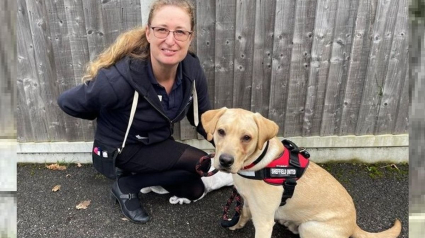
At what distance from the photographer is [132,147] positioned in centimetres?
344

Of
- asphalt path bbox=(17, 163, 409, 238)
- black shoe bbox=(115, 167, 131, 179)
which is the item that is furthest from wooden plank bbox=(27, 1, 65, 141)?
black shoe bbox=(115, 167, 131, 179)


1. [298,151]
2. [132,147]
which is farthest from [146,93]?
[298,151]

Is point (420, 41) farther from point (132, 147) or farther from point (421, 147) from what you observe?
point (132, 147)

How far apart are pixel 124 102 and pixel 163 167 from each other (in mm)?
819

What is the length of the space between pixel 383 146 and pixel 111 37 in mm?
3670

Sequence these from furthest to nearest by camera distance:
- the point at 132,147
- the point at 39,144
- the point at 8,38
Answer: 1. the point at 39,144
2. the point at 132,147
3. the point at 8,38

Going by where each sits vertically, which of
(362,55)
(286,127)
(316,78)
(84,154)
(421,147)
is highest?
(421,147)

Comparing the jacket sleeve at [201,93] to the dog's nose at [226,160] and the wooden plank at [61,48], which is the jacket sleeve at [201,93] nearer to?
the dog's nose at [226,160]

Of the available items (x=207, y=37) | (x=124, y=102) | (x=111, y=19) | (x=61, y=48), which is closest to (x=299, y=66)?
(x=207, y=37)

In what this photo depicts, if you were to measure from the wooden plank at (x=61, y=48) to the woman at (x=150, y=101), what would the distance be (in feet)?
2.29

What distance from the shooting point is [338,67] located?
13.0ft

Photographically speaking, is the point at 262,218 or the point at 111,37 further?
the point at 111,37

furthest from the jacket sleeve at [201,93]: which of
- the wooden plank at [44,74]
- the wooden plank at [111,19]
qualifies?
the wooden plank at [44,74]

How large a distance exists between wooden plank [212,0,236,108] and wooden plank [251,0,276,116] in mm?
267
